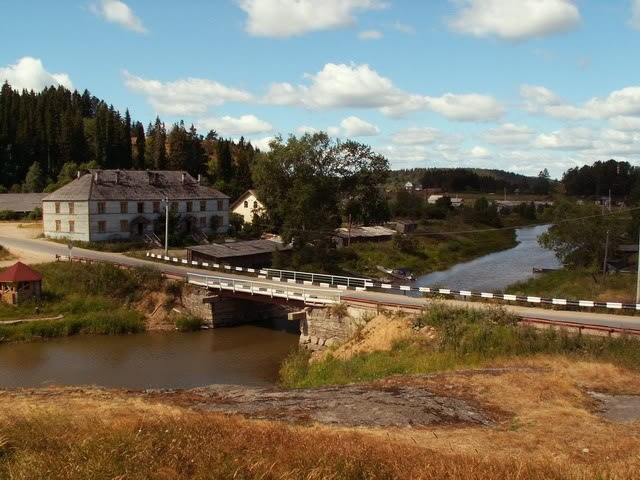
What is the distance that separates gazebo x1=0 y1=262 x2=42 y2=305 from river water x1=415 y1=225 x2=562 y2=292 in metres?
33.4

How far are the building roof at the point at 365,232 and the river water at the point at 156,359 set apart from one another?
92.4 feet

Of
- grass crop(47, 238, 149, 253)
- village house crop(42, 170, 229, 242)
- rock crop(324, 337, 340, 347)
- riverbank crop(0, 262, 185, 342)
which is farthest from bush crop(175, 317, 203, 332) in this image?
grass crop(47, 238, 149, 253)

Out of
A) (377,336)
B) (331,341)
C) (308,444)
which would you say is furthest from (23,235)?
(308,444)

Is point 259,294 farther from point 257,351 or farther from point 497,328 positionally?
point 497,328

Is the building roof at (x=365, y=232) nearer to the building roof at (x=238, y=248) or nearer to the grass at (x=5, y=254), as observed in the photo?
the building roof at (x=238, y=248)

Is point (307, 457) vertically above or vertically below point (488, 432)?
above

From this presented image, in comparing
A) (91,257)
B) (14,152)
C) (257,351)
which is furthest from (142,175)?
(14,152)

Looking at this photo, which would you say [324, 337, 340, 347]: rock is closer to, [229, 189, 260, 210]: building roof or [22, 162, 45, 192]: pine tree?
[229, 189, 260, 210]: building roof

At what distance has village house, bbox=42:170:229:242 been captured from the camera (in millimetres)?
57594

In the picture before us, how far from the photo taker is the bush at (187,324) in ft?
131

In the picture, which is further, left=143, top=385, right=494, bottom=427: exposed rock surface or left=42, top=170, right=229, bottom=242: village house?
left=42, top=170, right=229, bottom=242: village house

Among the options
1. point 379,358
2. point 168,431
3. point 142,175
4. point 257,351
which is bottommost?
point 257,351

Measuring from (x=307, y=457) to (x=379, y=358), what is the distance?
15.9m

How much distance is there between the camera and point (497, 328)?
2525 cm
